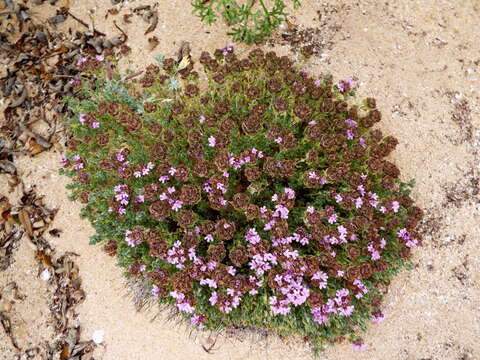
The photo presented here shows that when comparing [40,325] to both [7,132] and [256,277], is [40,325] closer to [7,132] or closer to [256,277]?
[7,132]

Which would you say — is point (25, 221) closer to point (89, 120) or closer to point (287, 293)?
point (89, 120)

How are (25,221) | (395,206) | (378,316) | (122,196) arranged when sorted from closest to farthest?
(122,196), (395,206), (378,316), (25,221)

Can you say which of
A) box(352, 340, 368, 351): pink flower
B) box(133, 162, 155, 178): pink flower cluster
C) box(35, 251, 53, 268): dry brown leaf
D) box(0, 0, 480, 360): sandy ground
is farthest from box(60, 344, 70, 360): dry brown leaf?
box(352, 340, 368, 351): pink flower

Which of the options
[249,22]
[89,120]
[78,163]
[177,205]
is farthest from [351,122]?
[78,163]

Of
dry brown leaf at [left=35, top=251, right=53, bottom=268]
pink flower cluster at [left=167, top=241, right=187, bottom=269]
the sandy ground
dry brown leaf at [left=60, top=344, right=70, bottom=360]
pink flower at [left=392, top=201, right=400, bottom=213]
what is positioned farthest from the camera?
dry brown leaf at [left=35, top=251, right=53, bottom=268]

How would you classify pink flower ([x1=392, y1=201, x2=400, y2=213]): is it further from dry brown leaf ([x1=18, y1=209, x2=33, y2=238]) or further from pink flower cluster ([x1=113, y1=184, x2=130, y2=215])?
dry brown leaf ([x1=18, y1=209, x2=33, y2=238])

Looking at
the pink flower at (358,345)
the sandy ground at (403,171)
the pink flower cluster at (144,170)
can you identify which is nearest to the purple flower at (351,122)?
the sandy ground at (403,171)
